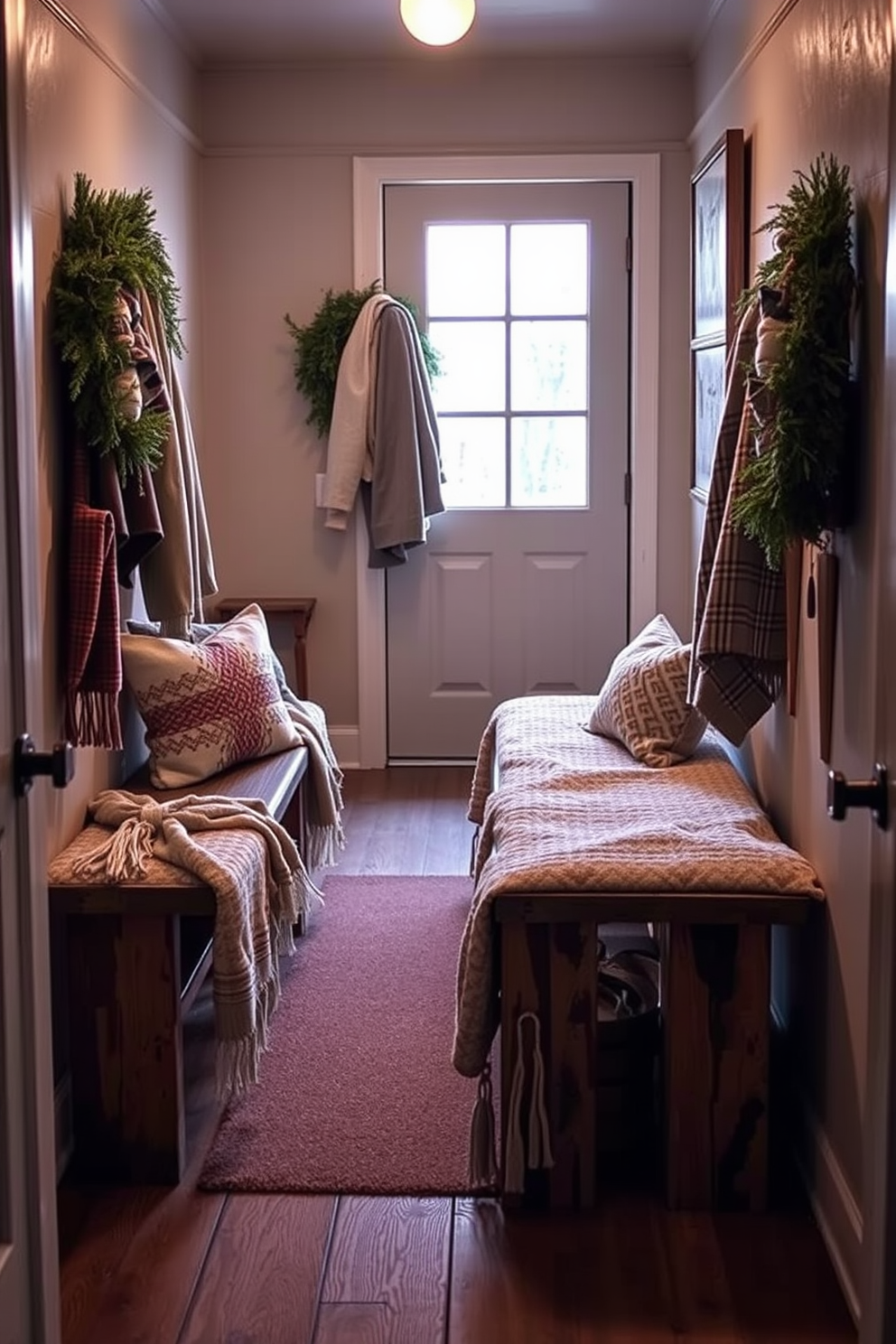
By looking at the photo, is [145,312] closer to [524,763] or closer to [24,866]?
[524,763]

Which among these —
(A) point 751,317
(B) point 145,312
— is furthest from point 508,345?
(A) point 751,317

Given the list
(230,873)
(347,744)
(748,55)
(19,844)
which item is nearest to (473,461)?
(347,744)

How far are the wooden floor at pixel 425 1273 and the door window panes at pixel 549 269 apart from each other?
3338 millimetres

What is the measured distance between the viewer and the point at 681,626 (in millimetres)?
5398

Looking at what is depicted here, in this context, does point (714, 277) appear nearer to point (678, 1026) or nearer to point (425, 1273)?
point (678, 1026)

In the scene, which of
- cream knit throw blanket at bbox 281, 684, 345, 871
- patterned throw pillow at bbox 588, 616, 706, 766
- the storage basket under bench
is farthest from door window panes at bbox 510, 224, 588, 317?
the storage basket under bench

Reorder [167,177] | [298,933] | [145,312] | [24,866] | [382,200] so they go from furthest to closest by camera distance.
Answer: [382,200] < [167,177] < [298,933] < [145,312] < [24,866]

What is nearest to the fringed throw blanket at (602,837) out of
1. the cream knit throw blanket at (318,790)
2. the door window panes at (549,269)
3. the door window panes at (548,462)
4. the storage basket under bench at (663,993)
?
the storage basket under bench at (663,993)

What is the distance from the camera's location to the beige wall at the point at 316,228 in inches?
204

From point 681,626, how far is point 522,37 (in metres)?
1.92

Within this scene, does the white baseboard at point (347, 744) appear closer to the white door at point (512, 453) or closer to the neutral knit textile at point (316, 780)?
the white door at point (512, 453)

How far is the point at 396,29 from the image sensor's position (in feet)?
15.7

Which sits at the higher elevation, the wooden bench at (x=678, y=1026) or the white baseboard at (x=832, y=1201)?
the wooden bench at (x=678, y=1026)

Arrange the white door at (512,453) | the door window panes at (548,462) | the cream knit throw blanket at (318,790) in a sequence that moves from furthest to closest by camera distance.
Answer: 1. the door window panes at (548,462)
2. the white door at (512,453)
3. the cream knit throw blanket at (318,790)
